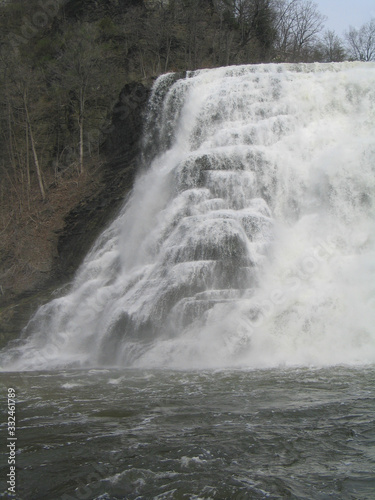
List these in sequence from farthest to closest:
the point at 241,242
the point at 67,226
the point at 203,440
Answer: the point at 67,226, the point at 241,242, the point at 203,440

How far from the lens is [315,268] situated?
12250mm

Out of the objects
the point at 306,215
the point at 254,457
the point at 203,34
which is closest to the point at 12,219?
the point at 306,215

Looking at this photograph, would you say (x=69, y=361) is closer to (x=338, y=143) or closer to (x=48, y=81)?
(x=338, y=143)

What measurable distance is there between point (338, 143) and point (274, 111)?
105 inches

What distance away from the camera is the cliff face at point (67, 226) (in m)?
16.1

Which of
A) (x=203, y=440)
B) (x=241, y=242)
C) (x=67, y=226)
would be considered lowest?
(x=203, y=440)

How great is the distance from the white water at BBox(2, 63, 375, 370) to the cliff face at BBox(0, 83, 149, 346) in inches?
39.1

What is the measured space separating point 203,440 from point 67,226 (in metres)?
15.2

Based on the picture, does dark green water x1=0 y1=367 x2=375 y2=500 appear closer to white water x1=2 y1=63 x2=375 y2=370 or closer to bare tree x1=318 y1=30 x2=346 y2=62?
white water x1=2 y1=63 x2=375 y2=370

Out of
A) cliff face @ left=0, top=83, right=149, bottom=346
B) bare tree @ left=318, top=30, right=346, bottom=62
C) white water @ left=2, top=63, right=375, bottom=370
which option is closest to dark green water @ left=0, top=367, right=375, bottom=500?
white water @ left=2, top=63, right=375, bottom=370

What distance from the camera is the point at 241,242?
12.2 meters

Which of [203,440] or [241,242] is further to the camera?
[241,242]

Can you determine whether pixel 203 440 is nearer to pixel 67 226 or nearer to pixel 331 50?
pixel 67 226

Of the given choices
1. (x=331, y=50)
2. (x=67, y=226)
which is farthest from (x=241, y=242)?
(x=331, y=50)
